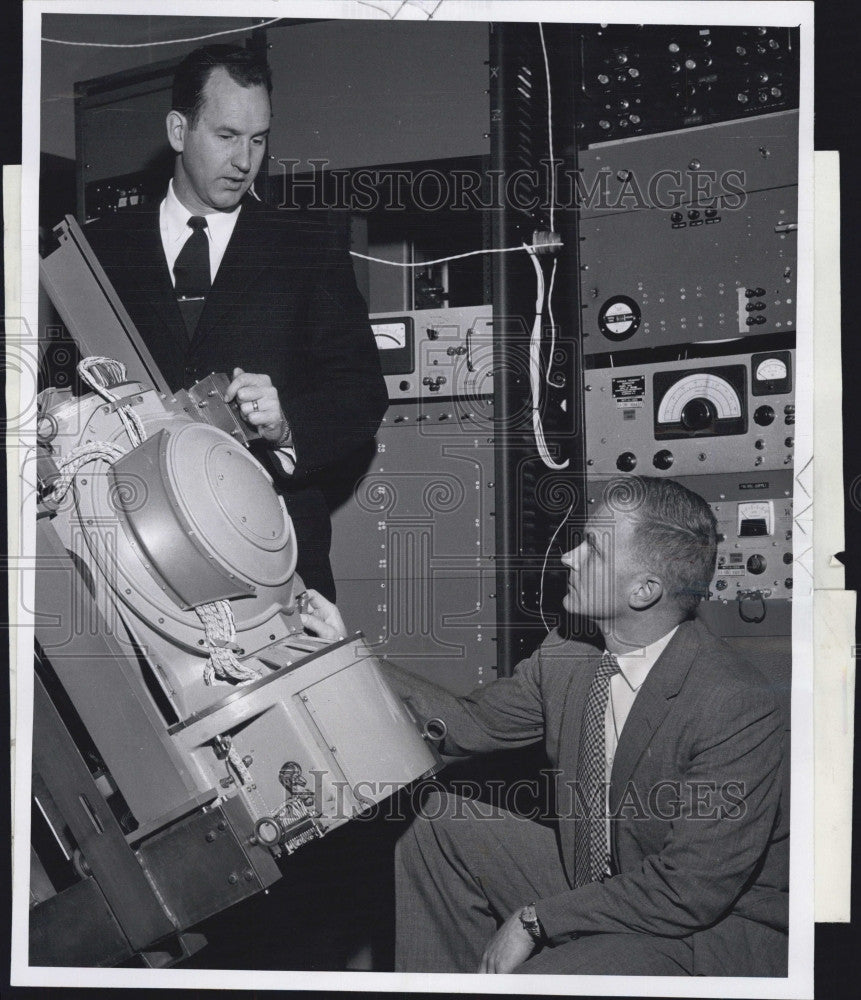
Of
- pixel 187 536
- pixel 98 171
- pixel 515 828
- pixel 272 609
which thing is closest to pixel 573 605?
pixel 515 828

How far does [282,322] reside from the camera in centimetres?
246

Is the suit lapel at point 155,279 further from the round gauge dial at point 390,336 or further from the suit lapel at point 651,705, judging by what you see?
the suit lapel at point 651,705

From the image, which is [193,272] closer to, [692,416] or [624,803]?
[692,416]

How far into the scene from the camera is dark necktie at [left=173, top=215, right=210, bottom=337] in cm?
246

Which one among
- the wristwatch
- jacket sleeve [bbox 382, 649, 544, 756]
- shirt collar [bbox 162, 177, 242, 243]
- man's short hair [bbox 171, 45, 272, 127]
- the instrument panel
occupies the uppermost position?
man's short hair [bbox 171, 45, 272, 127]


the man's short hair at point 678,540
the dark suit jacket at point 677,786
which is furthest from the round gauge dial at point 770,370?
the dark suit jacket at point 677,786

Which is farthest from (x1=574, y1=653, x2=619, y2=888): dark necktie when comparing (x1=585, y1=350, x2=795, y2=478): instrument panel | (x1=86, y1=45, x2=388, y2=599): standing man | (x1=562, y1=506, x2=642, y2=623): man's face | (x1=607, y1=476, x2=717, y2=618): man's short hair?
(x1=86, y1=45, x2=388, y2=599): standing man

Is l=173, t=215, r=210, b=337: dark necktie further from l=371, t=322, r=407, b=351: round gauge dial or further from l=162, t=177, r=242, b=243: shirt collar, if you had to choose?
l=371, t=322, r=407, b=351: round gauge dial

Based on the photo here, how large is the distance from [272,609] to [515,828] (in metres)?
0.73

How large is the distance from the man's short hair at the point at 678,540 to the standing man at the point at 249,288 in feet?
2.21

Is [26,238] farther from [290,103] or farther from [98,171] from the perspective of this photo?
[290,103]

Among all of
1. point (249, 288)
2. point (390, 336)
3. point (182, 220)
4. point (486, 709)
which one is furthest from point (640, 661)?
point (182, 220)

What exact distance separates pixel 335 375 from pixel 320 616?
1.87ft

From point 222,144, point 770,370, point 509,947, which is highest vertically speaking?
point 222,144
